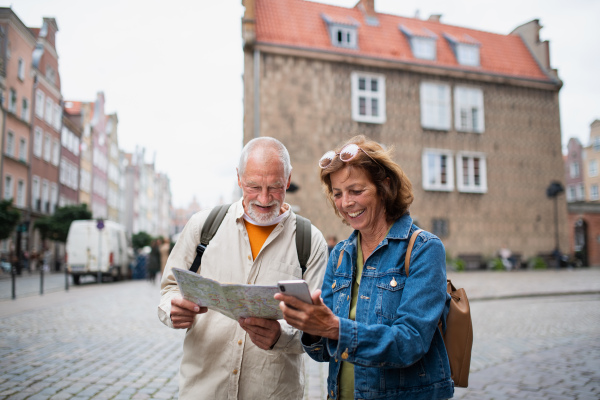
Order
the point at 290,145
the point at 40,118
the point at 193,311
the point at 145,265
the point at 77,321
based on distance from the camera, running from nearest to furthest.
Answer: the point at 193,311 → the point at 77,321 → the point at 290,145 → the point at 145,265 → the point at 40,118

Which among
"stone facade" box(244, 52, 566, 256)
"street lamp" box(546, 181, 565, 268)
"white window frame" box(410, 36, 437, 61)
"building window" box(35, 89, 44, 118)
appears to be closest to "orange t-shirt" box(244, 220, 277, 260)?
"stone facade" box(244, 52, 566, 256)

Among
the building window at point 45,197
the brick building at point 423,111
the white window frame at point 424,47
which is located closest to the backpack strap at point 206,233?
the brick building at point 423,111

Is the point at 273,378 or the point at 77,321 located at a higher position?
the point at 273,378

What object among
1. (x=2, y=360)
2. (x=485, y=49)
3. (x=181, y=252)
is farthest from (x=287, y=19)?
(x=181, y=252)

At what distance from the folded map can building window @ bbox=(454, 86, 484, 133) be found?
26.1 metres

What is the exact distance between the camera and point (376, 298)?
78.7 inches

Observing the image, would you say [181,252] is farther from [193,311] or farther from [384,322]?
[384,322]

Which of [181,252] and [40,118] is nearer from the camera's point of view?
[181,252]

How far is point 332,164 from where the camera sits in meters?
2.25

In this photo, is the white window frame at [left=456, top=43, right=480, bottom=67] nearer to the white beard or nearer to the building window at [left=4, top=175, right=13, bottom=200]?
the white beard

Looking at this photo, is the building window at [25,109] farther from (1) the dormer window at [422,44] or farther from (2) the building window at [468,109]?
(2) the building window at [468,109]

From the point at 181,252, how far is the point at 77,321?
8584 mm

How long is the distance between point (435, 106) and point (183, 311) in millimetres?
25580

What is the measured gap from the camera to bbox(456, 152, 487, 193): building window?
2609cm
